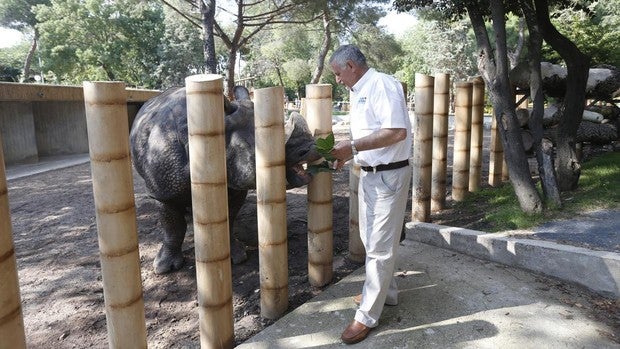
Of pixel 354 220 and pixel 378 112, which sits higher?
pixel 378 112

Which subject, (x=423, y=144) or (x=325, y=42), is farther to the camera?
(x=325, y=42)

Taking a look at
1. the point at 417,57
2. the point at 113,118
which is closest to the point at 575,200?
the point at 113,118

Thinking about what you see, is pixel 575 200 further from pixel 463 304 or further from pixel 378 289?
pixel 378 289

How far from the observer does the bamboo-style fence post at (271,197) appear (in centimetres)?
293

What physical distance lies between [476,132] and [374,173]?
393 centimetres

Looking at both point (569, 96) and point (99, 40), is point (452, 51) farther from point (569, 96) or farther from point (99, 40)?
point (569, 96)

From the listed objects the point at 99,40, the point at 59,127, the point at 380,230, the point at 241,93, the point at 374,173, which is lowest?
the point at 380,230

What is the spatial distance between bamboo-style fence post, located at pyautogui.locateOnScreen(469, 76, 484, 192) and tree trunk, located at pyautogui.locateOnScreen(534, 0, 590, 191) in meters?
0.97

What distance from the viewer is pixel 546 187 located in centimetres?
482

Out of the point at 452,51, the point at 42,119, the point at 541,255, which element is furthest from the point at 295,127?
the point at 452,51

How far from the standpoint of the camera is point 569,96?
5.31m

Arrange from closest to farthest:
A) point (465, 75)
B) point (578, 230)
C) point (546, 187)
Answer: point (578, 230)
point (546, 187)
point (465, 75)

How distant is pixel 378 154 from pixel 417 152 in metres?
2.40

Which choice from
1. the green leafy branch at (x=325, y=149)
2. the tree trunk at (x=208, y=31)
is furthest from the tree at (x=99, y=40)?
the green leafy branch at (x=325, y=149)
